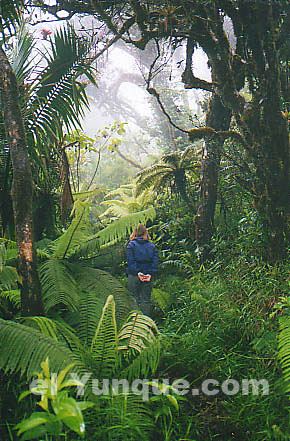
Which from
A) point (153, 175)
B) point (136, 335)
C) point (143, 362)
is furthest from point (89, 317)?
point (153, 175)

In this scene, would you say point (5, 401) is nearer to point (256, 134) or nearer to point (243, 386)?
point (243, 386)

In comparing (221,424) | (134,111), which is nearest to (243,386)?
(221,424)

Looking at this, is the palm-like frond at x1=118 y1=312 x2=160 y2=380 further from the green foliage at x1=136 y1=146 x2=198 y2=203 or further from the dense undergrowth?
the green foliage at x1=136 y1=146 x2=198 y2=203

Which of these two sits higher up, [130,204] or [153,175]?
[153,175]

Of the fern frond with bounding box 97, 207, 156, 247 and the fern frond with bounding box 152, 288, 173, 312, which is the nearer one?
the fern frond with bounding box 97, 207, 156, 247

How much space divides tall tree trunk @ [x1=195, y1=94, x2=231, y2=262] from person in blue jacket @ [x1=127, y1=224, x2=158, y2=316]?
1244 mm

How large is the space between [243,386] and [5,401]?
5.32 feet

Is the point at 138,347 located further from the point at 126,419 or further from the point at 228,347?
the point at 228,347

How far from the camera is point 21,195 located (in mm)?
3275

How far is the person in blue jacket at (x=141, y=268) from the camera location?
5230 millimetres

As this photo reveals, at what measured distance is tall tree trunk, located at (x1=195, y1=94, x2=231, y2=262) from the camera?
250 inches

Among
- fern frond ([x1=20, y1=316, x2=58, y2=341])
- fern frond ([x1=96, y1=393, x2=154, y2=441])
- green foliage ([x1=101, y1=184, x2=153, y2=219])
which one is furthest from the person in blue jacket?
green foliage ([x1=101, y1=184, x2=153, y2=219])

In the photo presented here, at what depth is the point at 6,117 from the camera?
11.1 ft

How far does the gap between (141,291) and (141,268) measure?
246 mm
